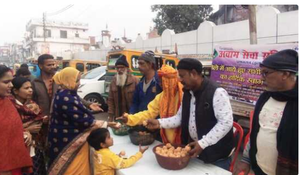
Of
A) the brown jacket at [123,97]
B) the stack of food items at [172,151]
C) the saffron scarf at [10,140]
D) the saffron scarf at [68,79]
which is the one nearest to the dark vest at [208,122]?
the stack of food items at [172,151]

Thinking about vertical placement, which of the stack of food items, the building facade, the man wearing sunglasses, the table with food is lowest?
the table with food

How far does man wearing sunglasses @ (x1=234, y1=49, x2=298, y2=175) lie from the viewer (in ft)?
4.43

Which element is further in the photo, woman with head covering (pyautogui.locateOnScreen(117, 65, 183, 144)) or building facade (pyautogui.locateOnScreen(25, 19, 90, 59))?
building facade (pyautogui.locateOnScreen(25, 19, 90, 59))

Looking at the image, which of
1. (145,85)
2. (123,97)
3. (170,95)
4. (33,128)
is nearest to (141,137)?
(170,95)

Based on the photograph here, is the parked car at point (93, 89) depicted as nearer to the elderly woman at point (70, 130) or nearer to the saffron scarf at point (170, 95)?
the elderly woman at point (70, 130)

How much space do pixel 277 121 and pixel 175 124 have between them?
957 millimetres

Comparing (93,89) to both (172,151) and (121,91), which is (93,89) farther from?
(172,151)

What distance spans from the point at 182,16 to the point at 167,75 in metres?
16.0

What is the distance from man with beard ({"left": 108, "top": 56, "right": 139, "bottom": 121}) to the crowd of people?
829mm

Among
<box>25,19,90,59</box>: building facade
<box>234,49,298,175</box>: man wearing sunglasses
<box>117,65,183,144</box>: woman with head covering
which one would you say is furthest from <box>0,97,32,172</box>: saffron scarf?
<box>25,19,90,59</box>: building facade

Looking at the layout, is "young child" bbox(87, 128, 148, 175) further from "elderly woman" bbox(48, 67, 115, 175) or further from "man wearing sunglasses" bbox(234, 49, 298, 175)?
"man wearing sunglasses" bbox(234, 49, 298, 175)

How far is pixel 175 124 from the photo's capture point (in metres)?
2.25

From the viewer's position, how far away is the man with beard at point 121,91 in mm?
3717

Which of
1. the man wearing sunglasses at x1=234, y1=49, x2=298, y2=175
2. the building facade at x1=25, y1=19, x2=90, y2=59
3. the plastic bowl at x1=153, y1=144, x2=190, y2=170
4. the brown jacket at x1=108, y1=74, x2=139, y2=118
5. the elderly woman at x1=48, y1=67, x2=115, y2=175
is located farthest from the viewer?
the building facade at x1=25, y1=19, x2=90, y2=59
